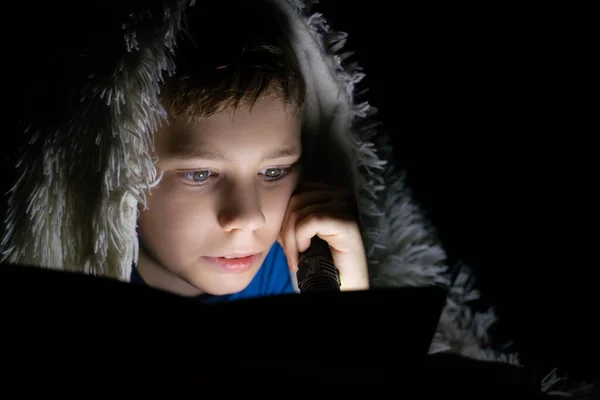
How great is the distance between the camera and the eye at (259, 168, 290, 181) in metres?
0.83

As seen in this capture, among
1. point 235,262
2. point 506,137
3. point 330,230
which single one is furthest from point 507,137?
point 235,262

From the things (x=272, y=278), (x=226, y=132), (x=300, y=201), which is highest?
(x=226, y=132)

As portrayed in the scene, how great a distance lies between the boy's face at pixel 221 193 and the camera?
2.50 feet

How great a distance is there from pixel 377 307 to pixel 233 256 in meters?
0.36

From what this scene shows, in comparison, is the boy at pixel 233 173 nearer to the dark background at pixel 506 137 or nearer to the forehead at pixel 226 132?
the forehead at pixel 226 132

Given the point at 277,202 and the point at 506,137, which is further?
the point at 506,137

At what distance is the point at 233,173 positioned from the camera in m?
0.78

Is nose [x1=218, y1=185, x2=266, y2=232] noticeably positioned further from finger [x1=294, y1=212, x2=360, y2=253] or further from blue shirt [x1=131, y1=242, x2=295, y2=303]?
blue shirt [x1=131, y1=242, x2=295, y2=303]

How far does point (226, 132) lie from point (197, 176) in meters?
0.07

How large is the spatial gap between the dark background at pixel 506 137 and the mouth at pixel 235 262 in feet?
1.42

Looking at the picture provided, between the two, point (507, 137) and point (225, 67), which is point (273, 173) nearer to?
point (225, 67)

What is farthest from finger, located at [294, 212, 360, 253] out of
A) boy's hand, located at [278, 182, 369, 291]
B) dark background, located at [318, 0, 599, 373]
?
dark background, located at [318, 0, 599, 373]

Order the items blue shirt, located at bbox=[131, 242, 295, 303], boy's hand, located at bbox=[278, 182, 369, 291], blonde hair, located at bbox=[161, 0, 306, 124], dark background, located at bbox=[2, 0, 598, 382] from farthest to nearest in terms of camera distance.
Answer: dark background, located at bbox=[2, 0, 598, 382], blue shirt, located at bbox=[131, 242, 295, 303], boy's hand, located at bbox=[278, 182, 369, 291], blonde hair, located at bbox=[161, 0, 306, 124]

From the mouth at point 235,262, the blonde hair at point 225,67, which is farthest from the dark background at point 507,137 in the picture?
the mouth at point 235,262
